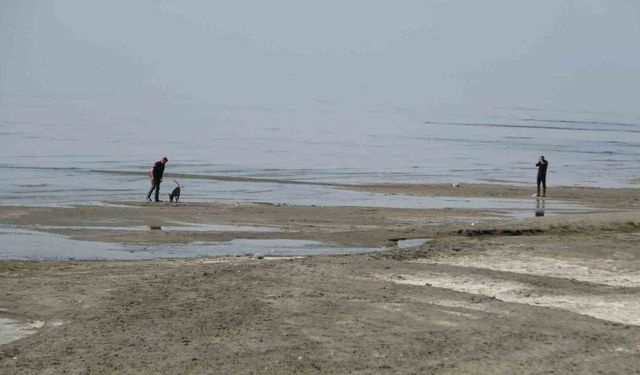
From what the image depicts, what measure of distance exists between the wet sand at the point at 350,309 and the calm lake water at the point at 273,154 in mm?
16968

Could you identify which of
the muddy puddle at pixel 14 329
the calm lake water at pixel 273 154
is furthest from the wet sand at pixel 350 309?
the calm lake water at pixel 273 154

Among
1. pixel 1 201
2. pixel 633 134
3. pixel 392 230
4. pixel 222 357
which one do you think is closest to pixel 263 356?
pixel 222 357

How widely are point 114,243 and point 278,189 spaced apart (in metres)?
19.5

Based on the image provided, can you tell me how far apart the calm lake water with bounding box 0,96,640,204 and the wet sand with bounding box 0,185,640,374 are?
17.0 m

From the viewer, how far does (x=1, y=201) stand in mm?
35969

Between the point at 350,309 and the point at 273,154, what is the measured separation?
5307 centimetres

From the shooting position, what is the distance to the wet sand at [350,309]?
13.1 metres

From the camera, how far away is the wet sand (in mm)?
13070

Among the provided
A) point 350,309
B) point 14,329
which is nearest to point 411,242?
point 350,309

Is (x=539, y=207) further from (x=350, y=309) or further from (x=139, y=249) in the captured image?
(x=350, y=309)

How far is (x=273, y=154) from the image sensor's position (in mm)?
68812

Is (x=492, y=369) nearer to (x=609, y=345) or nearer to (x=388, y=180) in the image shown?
(x=609, y=345)

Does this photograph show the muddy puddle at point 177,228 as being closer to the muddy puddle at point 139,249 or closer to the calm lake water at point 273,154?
the muddy puddle at point 139,249

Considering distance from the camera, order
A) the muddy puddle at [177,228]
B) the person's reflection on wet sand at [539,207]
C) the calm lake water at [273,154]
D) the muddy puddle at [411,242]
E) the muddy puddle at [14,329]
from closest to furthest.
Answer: the muddy puddle at [14,329]
the muddy puddle at [411,242]
the muddy puddle at [177,228]
the person's reflection on wet sand at [539,207]
the calm lake water at [273,154]
